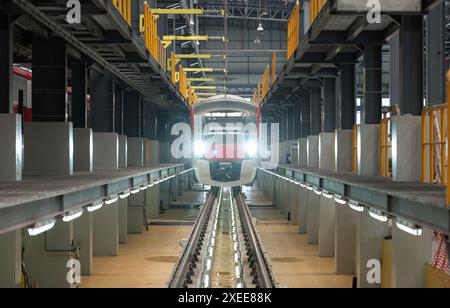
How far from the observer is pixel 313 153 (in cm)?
1812

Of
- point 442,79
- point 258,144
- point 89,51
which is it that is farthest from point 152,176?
point 258,144

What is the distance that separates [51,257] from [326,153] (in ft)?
23.4

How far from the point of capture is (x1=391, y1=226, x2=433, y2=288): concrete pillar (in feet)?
31.1

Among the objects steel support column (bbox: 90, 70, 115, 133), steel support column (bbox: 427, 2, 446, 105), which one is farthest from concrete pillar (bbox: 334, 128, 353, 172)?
steel support column (bbox: 90, 70, 115, 133)

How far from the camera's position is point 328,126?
60.2 feet

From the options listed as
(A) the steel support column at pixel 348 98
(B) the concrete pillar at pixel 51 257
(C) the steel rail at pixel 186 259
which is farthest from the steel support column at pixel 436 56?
(B) the concrete pillar at pixel 51 257

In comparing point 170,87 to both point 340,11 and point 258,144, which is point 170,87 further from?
point 340,11

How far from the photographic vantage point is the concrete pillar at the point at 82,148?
13.6 metres

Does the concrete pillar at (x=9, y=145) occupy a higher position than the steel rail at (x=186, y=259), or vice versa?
the concrete pillar at (x=9, y=145)

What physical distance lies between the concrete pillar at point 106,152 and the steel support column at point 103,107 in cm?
80

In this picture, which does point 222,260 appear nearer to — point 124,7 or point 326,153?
point 326,153

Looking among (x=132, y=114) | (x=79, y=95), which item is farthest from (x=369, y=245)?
(x=132, y=114)

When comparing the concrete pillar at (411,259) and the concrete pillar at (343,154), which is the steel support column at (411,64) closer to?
the concrete pillar at (411,259)
